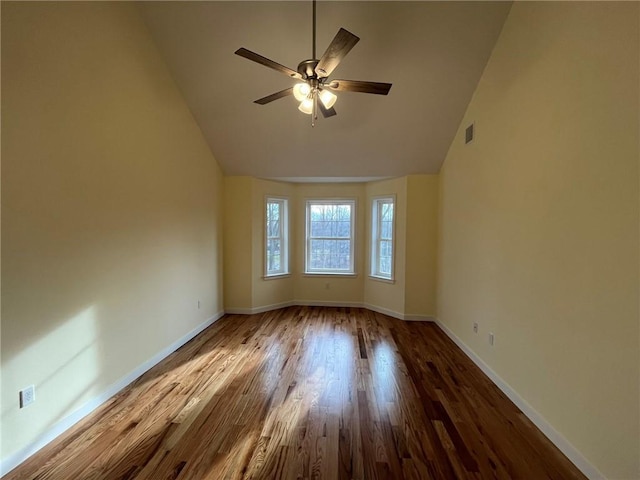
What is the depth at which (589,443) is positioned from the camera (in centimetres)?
167

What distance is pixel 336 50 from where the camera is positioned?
72.4 inches


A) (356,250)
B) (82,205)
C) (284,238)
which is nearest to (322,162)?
(284,238)

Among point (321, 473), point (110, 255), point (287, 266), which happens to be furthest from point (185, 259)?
point (321, 473)

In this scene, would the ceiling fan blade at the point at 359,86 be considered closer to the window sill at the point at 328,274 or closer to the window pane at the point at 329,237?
the window pane at the point at 329,237

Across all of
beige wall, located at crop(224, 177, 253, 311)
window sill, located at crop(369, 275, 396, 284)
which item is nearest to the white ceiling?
beige wall, located at crop(224, 177, 253, 311)

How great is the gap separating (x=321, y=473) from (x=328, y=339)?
205cm

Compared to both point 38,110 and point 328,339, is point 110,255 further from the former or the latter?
point 328,339

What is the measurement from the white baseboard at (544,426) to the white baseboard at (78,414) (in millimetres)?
3335

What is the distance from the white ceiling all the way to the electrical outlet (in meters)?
3.04

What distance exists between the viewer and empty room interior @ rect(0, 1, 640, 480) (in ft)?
5.43

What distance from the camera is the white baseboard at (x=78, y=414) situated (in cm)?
171

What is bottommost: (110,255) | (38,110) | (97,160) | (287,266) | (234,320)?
(234,320)

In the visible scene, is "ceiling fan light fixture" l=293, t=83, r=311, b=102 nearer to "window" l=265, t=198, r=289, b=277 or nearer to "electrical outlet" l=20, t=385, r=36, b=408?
"electrical outlet" l=20, t=385, r=36, b=408

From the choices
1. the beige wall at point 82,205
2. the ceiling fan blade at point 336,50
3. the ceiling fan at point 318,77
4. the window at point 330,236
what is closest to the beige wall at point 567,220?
the ceiling fan at point 318,77
